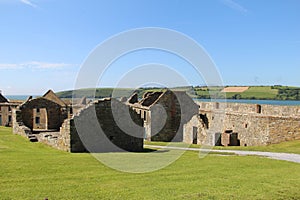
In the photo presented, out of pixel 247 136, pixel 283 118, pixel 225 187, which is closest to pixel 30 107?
pixel 247 136

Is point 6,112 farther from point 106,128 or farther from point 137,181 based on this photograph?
point 137,181

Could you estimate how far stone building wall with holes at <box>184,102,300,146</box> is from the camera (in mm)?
28172

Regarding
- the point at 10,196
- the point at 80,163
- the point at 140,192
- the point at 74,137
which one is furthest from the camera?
the point at 74,137

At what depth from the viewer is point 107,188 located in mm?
10406

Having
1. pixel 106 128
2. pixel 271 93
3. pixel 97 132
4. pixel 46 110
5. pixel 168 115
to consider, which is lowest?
pixel 97 132

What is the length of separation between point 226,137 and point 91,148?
60.9ft

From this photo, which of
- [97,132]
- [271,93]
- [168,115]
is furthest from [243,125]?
[271,93]

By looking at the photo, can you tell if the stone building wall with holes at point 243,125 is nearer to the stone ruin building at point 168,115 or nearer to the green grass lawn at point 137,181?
the stone ruin building at point 168,115

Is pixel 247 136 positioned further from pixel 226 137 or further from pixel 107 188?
pixel 107 188

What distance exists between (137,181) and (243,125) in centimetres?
2495

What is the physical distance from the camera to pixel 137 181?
37.7 feet

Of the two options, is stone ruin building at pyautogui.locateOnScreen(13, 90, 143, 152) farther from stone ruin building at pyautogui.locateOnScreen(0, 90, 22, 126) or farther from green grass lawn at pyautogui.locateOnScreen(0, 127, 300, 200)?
stone ruin building at pyautogui.locateOnScreen(0, 90, 22, 126)

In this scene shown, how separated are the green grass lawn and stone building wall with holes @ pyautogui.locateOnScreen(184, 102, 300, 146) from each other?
1394cm

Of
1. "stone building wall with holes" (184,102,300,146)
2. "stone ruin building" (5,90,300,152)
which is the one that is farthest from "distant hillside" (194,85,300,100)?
"stone building wall with holes" (184,102,300,146)
